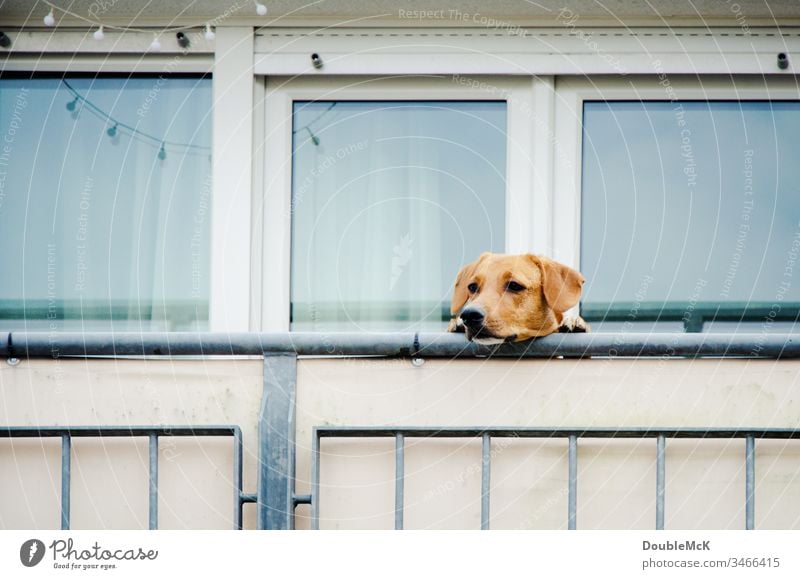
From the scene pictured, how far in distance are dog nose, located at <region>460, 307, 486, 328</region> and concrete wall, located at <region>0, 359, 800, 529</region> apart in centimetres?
18

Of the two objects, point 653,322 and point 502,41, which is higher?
point 502,41

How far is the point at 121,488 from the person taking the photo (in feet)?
10.2

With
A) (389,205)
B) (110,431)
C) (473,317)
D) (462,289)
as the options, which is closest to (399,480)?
(473,317)

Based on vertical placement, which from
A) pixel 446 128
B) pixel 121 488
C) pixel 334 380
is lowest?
pixel 121 488

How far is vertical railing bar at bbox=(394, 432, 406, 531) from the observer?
292 centimetres

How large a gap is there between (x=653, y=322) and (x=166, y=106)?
2.18m

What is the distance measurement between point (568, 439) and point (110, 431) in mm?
1211

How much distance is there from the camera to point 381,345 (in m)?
3.02

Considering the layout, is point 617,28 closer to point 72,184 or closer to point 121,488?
point 72,184

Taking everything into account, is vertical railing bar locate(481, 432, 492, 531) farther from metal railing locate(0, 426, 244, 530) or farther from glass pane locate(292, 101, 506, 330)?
glass pane locate(292, 101, 506, 330)

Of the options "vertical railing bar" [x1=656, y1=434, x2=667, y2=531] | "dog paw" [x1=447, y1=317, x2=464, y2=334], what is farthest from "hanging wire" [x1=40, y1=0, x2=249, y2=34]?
"vertical railing bar" [x1=656, y1=434, x2=667, y2=531]

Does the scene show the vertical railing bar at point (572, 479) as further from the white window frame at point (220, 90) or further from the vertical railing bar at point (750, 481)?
the white window frame at point (220, 90)

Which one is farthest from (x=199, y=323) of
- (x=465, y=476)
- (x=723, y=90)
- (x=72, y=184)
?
(x=723, y=90)

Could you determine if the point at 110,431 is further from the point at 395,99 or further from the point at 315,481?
the point at 395,99
